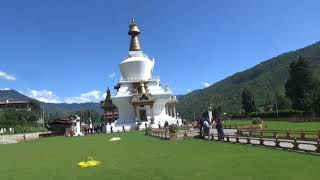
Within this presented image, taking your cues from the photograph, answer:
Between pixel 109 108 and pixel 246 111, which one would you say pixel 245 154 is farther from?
pixel 246 111

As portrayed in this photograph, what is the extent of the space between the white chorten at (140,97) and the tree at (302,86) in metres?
22.0

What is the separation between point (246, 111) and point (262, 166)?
88014 millimetres

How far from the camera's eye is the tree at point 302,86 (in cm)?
7650

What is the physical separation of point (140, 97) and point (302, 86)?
97.0ft

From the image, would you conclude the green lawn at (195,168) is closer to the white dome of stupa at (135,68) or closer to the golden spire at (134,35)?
the white dome of stupa at (135,68)

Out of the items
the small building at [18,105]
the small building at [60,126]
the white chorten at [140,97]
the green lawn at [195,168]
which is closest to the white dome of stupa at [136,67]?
the white chorten at [140,97]

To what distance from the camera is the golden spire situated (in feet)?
261

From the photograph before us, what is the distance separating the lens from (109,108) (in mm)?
76250

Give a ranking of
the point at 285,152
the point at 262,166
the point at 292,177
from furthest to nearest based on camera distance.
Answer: the point at 285,152, the point at 262,166, the point at 292,177

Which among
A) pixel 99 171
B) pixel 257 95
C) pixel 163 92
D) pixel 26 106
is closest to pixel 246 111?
pixel 163 92

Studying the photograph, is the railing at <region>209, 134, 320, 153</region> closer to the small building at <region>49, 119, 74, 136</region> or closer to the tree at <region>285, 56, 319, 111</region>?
the small building at <region>49, 119, 74, 136</region>

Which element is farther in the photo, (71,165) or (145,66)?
(145,66)

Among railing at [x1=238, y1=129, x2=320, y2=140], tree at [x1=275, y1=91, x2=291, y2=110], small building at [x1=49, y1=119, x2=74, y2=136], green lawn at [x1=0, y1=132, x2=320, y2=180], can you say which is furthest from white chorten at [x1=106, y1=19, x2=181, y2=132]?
green lawn at [x1=0, y1=132, x2=320, y2=180]

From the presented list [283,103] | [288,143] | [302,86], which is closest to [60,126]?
[302,86]
